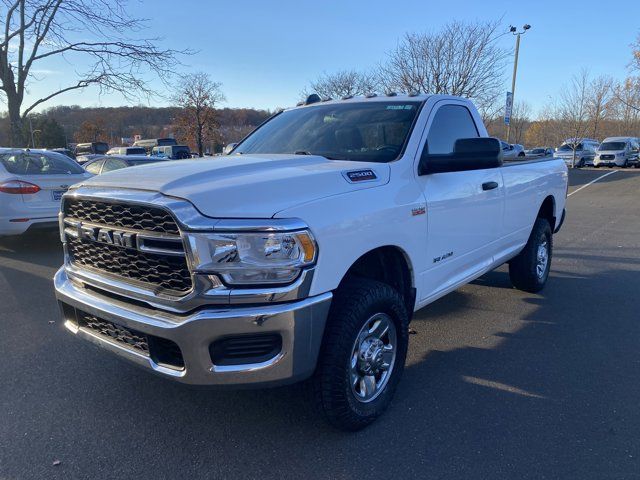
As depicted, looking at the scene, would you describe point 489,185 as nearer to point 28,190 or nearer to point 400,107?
point 400,107

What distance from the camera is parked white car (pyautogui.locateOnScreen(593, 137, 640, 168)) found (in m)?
29.6

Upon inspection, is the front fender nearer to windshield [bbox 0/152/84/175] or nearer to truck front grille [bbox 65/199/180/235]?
truck front grille [bbox 65/199/180/235]

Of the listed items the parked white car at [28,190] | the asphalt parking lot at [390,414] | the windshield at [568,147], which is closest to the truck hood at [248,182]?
the asphalt parking lot at [390,414]

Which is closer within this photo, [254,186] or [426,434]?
[254,186]

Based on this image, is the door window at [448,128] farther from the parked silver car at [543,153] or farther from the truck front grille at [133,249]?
the parked silver car at [543,153]

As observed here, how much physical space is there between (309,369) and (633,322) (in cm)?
371

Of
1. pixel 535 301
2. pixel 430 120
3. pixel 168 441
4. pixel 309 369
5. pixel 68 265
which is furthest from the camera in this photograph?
pixel 535 301

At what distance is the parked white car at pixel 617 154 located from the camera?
29578mm

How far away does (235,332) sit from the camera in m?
2.21

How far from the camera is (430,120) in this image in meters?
3.57

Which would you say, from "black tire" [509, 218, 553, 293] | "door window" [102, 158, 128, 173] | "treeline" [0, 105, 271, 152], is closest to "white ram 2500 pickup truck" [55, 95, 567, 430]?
"black tire" [509, 218, 553, 293]

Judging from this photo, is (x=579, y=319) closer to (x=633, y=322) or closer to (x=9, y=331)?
(x=633, y=322)

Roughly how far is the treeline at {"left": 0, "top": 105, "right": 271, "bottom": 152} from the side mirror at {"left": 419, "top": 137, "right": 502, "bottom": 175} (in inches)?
1386

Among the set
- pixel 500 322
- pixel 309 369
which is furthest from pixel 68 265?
pixel 500 322
